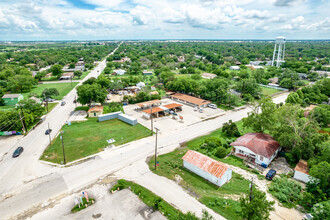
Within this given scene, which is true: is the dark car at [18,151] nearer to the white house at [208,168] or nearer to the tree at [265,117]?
the white house at [208,168]

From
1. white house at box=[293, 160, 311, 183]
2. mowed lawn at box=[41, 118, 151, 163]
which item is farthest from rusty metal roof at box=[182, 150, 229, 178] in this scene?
mowed lawn at box=[41, 118, 151, 163]

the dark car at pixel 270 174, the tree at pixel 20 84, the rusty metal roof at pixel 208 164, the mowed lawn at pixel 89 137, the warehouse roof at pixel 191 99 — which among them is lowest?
the mowed lawn at pixel 89 137

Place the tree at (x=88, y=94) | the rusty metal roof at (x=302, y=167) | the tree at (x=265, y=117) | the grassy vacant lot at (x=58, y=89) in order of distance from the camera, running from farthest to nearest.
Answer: the grassy vacant lot at (x=58, y=89) < the tree at (x=88, y=94) < the tree at (x=265, y=117) < the rusty metal roof at (x=302, y=167)

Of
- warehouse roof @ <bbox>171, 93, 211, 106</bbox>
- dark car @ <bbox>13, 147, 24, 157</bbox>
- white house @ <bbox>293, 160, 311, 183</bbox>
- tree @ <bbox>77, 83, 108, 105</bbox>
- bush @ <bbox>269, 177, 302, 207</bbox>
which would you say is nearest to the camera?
bush @ <bbox>269, 177, 302, 207</bbox>

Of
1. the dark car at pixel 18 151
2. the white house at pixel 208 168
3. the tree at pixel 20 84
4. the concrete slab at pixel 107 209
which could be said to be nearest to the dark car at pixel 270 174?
the white house at pixel 208 168

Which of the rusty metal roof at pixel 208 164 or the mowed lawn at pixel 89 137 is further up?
the rusty metal roof at pixel 208 164

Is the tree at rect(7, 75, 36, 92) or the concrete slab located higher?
the tree at rect(7, 75, 36, 92)

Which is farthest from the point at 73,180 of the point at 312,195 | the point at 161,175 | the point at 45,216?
the point at 312,195

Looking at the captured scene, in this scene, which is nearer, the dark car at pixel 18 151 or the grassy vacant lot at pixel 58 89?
the dark car at pixel 18 151

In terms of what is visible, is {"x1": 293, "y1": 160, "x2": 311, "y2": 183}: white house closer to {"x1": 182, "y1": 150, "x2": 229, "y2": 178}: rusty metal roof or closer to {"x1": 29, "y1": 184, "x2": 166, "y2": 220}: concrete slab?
{"x1": 182, "y1": 150, "x2": 229, "y2": 178}: rusty metal roof
